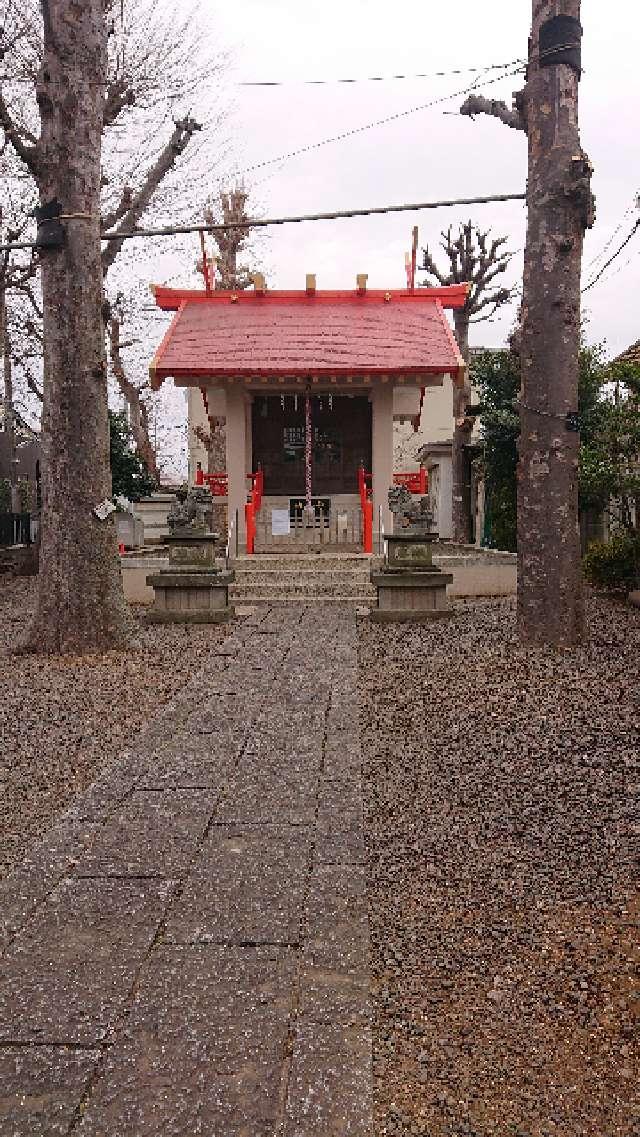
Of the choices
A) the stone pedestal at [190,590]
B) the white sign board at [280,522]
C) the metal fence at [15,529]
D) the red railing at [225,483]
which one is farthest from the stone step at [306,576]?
the metal fence at [15,529]

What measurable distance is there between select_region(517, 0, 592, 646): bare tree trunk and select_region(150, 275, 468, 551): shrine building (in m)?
6.64

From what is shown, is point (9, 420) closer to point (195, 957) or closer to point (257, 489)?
point (257, 489)

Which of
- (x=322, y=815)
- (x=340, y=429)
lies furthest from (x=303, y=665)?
(x=340, y=429)

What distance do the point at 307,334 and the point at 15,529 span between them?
8.62 m

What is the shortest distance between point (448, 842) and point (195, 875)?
1.09m

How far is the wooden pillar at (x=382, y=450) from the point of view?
1614 centimetres

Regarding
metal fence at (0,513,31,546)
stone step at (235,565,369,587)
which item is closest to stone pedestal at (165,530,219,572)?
stone step at (235,565,369,587)

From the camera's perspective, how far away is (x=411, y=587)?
1085 cm

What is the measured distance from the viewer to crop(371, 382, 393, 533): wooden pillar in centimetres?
1614

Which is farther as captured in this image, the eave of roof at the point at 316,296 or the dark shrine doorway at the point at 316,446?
the dark shrine doorway at the point at 316,446

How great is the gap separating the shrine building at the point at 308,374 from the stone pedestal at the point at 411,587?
4094 mm

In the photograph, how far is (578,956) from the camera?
2.66 meters

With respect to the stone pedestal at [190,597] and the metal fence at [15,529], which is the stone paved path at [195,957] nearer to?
the stone pedestal at [190,597]

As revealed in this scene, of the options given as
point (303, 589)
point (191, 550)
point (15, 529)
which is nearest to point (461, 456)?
point (303, 589)
